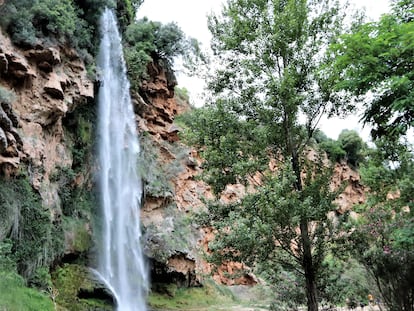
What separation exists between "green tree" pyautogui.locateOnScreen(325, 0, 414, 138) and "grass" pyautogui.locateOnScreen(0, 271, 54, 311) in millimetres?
7802

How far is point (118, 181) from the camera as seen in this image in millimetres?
18688

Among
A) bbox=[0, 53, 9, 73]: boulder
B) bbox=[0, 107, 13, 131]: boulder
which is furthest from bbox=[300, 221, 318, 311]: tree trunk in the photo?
bbox=[0, 53, 9, 73]: boulder

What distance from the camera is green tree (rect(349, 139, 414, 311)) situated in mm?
9523

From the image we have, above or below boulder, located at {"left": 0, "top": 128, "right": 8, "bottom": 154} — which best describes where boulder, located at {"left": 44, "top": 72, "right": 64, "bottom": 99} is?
above

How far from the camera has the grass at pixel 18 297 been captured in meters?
8.62

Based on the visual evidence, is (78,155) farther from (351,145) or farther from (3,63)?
(351,145)

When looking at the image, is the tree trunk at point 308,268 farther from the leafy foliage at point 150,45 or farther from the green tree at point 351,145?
the green tree at point 351,145

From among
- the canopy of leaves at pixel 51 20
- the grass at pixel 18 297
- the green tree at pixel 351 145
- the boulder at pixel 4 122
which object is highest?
the green tree at pixel 351 145

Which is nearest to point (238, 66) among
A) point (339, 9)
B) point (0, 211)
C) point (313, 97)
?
point (313, 97)

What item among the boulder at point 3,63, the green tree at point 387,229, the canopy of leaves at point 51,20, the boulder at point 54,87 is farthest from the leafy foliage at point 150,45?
the green tree at point 387,229

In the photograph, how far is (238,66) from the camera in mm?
10258

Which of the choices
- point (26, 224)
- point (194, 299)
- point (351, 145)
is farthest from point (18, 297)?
point (351, 145)

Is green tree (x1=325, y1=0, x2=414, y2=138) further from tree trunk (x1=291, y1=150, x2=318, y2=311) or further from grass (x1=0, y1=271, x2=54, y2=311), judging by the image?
grass (x1=0, y1=271, x2=54, y2=311)

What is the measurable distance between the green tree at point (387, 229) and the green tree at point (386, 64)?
2.97 metres
